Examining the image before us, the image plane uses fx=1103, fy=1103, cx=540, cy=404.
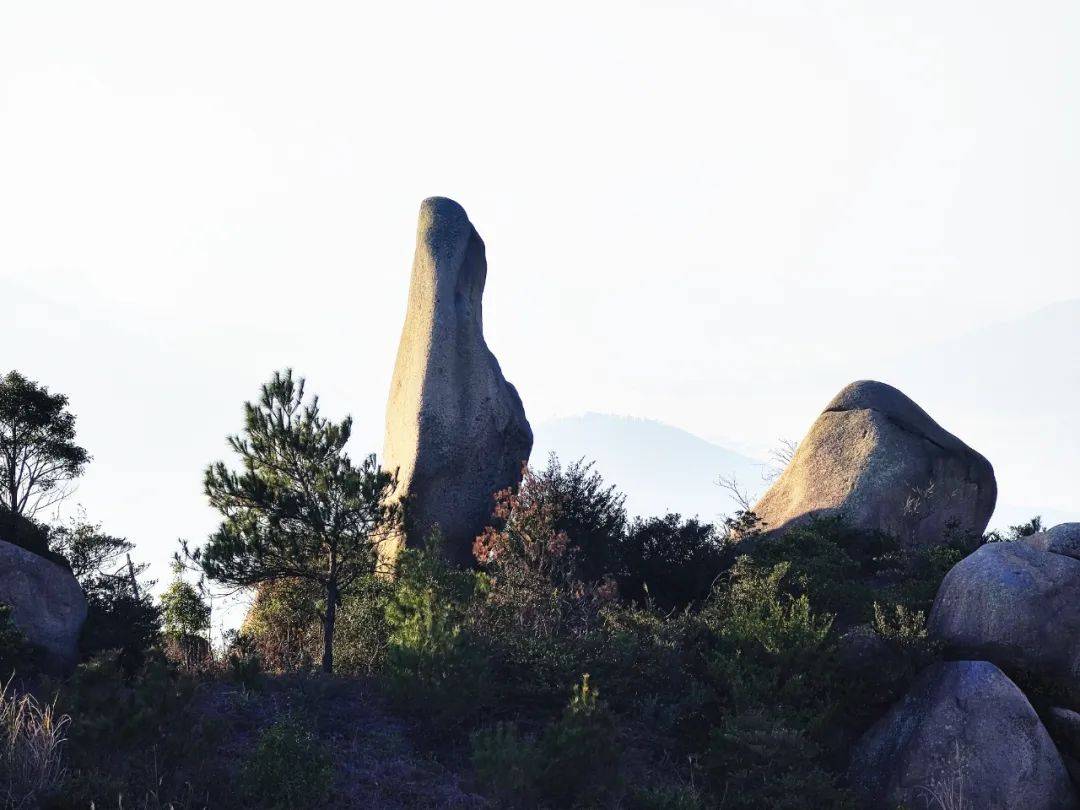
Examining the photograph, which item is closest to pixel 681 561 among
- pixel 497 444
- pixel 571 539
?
pixel 571 539

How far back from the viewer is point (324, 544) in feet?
56.0

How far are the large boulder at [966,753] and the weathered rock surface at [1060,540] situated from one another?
8.00 feet

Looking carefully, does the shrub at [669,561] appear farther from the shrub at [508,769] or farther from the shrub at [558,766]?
the shrub at [508,769]

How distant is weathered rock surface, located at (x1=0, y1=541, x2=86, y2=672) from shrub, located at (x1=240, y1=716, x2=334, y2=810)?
523 centimetres

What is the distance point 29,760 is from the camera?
10.6 meters

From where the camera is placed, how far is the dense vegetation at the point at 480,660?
37.2 feet

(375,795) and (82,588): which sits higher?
(82,588)

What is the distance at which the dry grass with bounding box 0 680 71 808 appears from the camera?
10320 millimetres

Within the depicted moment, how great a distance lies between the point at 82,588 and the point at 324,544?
142 inches

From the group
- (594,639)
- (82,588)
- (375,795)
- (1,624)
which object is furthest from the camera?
(82,588)

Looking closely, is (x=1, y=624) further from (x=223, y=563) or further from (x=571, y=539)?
(x=571, y=539)

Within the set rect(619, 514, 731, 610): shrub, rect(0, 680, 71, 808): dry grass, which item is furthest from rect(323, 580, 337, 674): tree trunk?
rect(0, 680, 71, 808): dry grass

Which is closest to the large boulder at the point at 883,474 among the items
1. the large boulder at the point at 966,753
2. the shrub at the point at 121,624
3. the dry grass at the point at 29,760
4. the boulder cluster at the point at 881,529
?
the boulder cluster at the point at 881,529

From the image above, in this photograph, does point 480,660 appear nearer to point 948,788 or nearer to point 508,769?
point 508,769
